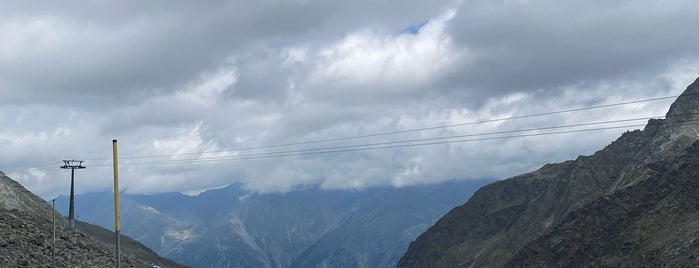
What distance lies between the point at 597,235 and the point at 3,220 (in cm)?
15168

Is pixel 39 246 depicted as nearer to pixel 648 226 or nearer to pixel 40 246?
pixel 40 246

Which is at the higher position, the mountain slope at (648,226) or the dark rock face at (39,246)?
the dark rock face at (39,246)

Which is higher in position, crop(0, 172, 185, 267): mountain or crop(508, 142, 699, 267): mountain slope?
crop(0, 172, 185, 267): mountain

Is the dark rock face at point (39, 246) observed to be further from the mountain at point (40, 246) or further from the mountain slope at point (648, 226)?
the mountain slope at point (648, 226)

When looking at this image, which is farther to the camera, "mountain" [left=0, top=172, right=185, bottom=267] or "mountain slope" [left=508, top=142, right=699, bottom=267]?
"mountain slope" [left=508, top=142, right=699, bottom=267]

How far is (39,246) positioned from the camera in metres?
83.0

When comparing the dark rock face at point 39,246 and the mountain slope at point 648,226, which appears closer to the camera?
the dark rock face at point 39,246

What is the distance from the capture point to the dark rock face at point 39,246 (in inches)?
3088

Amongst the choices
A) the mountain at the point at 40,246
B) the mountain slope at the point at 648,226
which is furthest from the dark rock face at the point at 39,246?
the mountain slope at the point at 648,226

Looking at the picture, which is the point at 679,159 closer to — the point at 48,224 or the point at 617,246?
the point at 617,246

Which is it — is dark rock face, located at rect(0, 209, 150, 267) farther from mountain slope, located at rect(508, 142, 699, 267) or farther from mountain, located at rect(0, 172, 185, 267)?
mountain slope, located at rect(508, 142, 699, 267)

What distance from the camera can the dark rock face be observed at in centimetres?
7844

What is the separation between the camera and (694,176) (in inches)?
6816

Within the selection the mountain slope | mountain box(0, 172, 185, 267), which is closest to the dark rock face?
mountain box(0, 172, 185, 267)
